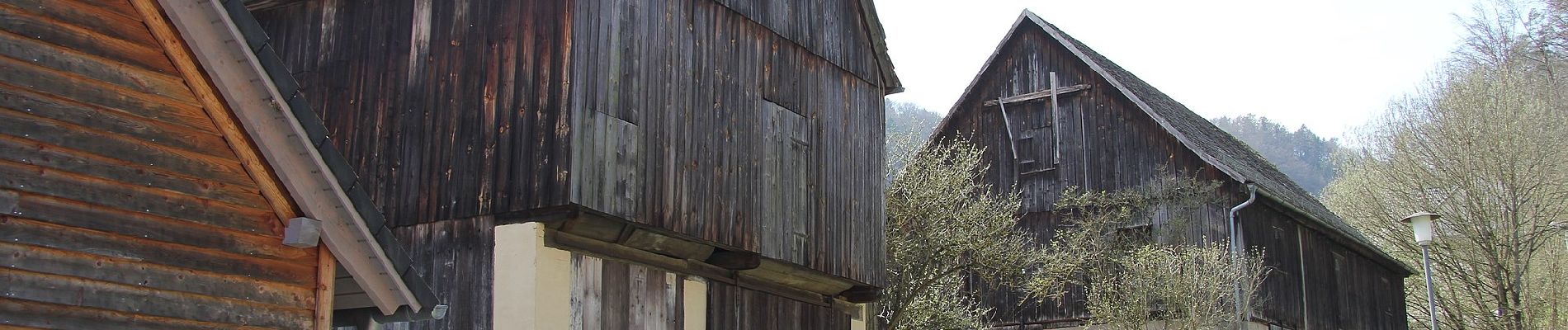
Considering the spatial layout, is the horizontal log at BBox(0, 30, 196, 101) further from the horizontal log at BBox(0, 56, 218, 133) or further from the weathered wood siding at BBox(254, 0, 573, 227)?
the weathered wood siding at BBox(254, 0, 573, 227)

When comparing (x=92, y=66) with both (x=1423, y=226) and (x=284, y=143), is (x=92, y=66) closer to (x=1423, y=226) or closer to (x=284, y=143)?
(x=284, y=143)

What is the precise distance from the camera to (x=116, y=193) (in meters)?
7.06

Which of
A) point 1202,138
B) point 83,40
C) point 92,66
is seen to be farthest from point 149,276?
point 1202,138

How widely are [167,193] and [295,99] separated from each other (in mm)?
781

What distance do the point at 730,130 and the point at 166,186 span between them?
7.68 metres

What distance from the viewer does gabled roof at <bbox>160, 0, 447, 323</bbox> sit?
725 centimetres

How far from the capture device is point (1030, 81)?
28.4 meters

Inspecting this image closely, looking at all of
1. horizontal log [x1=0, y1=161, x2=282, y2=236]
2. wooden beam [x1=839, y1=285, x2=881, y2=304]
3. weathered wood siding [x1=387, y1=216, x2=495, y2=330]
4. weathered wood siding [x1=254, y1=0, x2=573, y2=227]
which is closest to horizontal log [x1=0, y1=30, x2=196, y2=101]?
horizontal log [x1=0, y1=161, x2=282, y2=236]

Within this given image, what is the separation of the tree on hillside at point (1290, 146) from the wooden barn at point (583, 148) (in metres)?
109

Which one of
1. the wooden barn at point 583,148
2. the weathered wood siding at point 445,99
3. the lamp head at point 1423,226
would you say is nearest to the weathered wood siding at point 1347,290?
the lamp head at point 1423,226

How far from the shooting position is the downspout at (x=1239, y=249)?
81.4 feet

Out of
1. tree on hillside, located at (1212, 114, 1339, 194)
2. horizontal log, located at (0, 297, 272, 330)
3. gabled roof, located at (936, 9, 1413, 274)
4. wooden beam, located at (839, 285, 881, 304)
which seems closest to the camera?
horizontal log, located at (0, 297, 272, 330)

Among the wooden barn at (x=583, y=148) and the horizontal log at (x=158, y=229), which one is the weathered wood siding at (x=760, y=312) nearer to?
the wooden barn at (x=583, y=148)

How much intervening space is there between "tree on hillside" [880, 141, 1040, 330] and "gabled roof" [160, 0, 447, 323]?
1364cm
